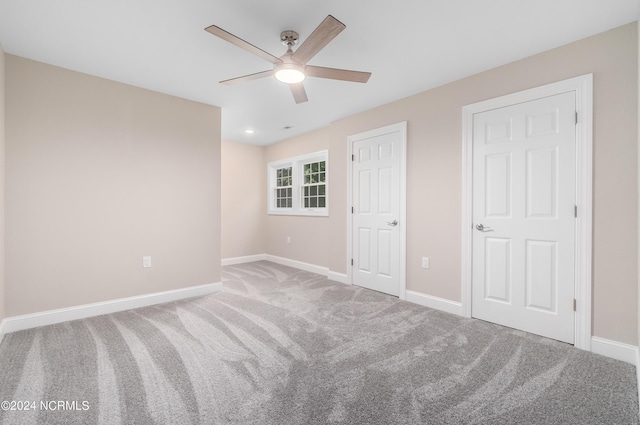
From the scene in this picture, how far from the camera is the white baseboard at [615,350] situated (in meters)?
2.08

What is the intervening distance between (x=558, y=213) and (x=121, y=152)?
14.4ft

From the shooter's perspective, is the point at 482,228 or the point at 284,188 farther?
the point at 284,188

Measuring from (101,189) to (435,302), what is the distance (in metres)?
3.89

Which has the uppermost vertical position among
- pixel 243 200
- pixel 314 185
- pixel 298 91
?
pixel 298 91

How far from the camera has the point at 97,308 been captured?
2.96m

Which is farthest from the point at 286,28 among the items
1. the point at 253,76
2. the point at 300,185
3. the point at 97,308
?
the point at 300,185

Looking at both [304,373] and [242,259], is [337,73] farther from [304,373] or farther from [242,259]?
[242,259]

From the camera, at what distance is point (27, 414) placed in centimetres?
153

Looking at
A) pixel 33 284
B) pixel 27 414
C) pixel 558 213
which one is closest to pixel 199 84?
pixel 33 284

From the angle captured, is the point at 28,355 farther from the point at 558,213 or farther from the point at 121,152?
the point at 558,213

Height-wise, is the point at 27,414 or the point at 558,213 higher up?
the point at 558,213

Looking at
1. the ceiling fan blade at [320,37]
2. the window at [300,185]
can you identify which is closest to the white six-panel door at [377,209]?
the window at [300,185]

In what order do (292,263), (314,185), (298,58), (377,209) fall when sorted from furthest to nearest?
(292,263)
(314,185)
(377,209)
(298,58)

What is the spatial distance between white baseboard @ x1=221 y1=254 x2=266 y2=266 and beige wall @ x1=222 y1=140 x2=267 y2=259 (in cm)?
6
